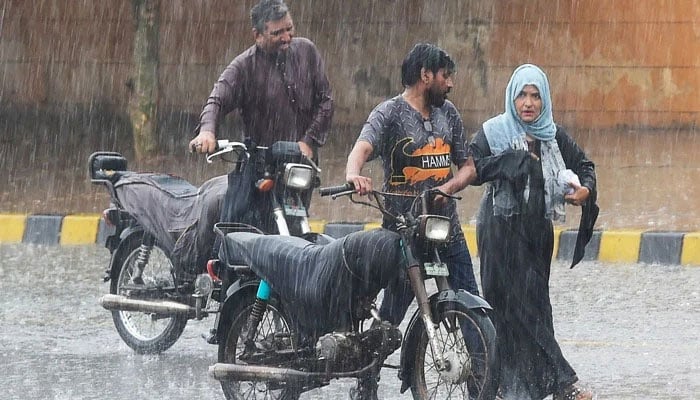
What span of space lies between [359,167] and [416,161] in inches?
10.6

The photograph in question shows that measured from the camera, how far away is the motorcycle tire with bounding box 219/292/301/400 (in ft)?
22.1

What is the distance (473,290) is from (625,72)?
10593 mm

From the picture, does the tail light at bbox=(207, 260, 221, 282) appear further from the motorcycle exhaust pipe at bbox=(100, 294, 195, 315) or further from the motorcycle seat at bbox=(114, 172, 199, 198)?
the motorcycle seat at bbox=(114, 172, 199, 198)

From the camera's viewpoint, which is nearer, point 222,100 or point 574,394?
point 574,394

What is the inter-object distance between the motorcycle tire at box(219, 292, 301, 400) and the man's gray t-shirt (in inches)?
26.2

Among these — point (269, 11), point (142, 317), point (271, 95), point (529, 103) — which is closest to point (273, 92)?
point (271, 95)

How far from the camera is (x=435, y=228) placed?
20.2ft

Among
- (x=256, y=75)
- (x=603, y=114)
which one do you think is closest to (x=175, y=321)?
(x=256, y=75)

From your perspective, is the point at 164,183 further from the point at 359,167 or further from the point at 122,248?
the point at 359,167

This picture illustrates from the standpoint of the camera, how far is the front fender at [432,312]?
6.10 m

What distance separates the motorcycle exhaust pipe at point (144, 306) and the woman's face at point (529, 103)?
6.96ft

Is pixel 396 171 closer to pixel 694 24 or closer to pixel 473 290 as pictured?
pixel 473 290

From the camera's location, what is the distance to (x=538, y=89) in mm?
6578

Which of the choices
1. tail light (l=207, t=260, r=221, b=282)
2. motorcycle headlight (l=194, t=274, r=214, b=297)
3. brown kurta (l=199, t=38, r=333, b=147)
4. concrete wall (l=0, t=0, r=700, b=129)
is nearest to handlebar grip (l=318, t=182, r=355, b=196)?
tail light (l=207, t=260, r=221, b=282)
